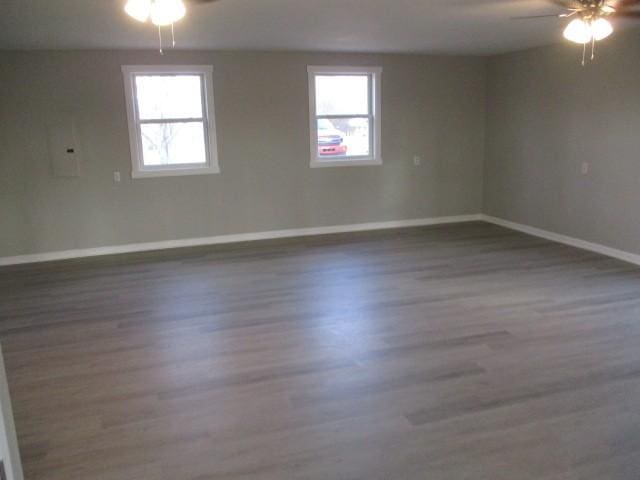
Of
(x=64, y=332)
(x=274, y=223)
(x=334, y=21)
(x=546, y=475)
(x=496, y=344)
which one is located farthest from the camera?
(x=274, y=223)

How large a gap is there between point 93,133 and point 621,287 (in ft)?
18.9

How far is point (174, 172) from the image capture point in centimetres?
647

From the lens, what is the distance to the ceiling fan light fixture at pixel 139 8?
Answer: 9.93 ft

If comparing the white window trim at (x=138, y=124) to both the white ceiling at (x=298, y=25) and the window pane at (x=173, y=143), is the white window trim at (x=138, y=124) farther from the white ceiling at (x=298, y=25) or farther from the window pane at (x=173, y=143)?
the white ceiling at (x=298, y=25)

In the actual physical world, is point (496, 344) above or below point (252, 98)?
below

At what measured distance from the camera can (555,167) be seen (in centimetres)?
641

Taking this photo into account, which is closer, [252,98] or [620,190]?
[620,190]

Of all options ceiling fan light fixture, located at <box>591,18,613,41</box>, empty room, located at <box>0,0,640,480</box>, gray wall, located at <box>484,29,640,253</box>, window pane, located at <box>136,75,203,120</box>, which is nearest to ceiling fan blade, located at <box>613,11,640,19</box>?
→ empty room, located at <box>0,0,640,480</box>

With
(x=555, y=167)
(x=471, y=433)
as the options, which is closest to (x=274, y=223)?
Answer: (x=555, y=167)

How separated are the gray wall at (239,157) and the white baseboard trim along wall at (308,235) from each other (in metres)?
0.09

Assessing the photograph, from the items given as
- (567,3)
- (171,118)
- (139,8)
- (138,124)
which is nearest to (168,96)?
(171,118)

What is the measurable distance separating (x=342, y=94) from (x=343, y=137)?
0.57 metres

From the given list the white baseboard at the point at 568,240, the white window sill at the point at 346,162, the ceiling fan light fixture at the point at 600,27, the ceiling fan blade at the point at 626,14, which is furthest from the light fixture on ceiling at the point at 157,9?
the white baseboard at the point at 568,240

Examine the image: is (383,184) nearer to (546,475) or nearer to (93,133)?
(93,133)
